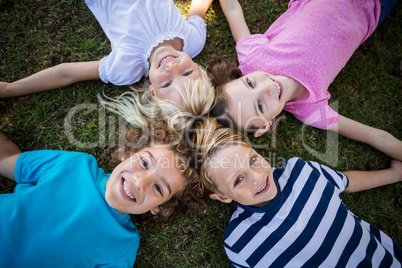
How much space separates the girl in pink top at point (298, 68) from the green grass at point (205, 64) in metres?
0.23

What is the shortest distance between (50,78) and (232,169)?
2.07 meters

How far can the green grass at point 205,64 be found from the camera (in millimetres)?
2467

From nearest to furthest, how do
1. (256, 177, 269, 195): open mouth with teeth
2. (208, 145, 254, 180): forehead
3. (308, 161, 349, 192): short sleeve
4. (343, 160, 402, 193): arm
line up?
(208, 145, 254, 180): forehead
(256, 177, 269, 195): open mouth with teeth
(308, 161, 349, 192): short sleeve
(343, 160, 402, 193): arm

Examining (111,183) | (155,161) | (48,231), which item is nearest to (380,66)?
(155,161)

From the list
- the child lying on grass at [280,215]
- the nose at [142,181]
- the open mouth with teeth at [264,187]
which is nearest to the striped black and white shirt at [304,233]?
the child lying on grass at [280,215]

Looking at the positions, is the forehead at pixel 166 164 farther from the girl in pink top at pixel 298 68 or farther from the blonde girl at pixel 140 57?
the girl in pink top at pixel 298 68

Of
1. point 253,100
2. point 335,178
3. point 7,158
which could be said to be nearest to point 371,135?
point 335,178

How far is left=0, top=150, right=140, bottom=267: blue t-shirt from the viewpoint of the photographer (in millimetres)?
1868

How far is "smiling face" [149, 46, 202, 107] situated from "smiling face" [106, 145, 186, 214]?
534mm

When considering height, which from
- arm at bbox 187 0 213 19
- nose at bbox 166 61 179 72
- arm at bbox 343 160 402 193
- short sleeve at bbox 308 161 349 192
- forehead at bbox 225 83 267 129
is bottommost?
arm at bbox 343 160 402 193

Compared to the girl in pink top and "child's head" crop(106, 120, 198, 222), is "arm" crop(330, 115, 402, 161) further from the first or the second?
"child's head" crop(106, 120, 198, 222)

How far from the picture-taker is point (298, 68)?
2.30m

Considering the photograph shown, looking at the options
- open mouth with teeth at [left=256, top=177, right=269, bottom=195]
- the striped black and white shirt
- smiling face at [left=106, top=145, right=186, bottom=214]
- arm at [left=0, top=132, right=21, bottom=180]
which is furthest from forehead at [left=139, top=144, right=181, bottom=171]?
arm at [left=0, top=132, right=21, bottom=180]

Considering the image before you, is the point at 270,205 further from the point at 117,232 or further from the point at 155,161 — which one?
the point at 117,232
